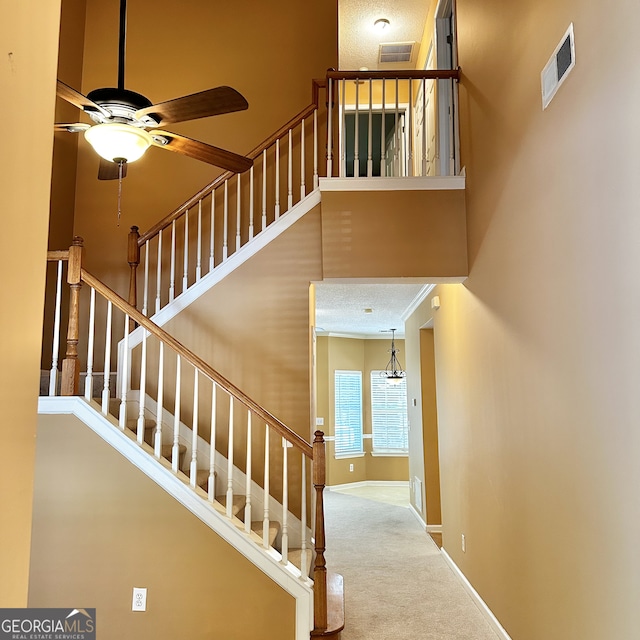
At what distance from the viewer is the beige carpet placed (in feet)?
11.9

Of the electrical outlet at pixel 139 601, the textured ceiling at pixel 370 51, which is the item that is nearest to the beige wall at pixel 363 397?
the textured ceiling at pixel 370 51

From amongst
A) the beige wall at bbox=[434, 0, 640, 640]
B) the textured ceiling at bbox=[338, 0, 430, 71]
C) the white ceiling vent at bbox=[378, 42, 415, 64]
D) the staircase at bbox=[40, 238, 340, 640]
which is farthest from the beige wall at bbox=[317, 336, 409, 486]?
the beige wall at bbox=[434, 0, 640, 640]

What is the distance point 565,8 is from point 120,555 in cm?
357

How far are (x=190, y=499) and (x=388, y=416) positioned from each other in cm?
774

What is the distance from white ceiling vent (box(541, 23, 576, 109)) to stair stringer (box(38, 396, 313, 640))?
2755 millimetres

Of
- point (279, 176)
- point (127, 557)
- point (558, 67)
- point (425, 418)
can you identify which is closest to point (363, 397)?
point (425, 418)

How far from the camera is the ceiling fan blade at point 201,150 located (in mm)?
2877

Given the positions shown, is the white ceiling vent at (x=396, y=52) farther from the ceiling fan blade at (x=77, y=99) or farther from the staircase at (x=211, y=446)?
the ceiling fan blade at (x=77, y=99)

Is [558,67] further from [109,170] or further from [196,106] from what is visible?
[109,170]

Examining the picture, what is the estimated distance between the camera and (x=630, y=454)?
1.81m

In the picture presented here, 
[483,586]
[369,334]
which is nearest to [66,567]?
[483,586]

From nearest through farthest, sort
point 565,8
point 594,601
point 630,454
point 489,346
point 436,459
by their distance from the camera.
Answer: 1. point 630,454
2. point 594,601
3. point 565,8
4. point 489,346
5. point 436,459

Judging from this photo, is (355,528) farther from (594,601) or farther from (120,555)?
(594,601)

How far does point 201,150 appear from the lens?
296 cm
